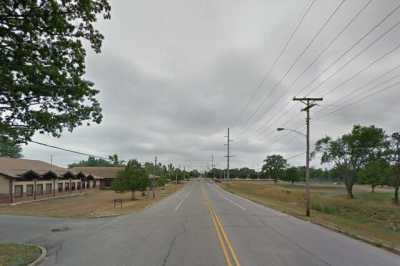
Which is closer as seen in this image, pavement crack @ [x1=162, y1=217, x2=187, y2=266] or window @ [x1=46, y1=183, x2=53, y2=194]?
pavement crack @ [x1=162, y1=217, x2=187, y2=266]

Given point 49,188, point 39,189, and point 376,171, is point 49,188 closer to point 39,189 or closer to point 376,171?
point 39,189

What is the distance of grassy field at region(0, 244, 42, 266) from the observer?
946 centimetres

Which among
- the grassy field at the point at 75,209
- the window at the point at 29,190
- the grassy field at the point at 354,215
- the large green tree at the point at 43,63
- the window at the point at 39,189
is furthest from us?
the window at the point at 39,189

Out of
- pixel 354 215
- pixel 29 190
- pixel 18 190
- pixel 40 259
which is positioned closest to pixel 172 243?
pixel 40 259

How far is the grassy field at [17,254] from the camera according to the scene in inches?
372

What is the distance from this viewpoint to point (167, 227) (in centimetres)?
1647

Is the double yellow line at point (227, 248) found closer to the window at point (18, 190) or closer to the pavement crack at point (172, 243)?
the pavement crack at point (172, 243)

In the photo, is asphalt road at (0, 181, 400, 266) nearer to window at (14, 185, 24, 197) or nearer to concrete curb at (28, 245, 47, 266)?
concrete curb at (28, 245, 47, 266)

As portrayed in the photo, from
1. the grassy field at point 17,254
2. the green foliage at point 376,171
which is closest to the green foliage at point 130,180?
the grassy field at point 17,254

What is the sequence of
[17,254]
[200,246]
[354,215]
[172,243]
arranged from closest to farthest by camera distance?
1. [17,254]
2. [200,246]
3. [172,243]
4. [354,215]

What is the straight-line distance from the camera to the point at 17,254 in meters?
10.5

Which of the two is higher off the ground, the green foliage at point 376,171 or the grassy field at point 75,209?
the green foliage at point 376,171

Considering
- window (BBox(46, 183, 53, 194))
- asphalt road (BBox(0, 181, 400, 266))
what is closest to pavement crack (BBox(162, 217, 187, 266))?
asphalt road (BBox(0, 181, 400, 266))

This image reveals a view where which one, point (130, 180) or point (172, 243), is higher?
point (172, 243)
